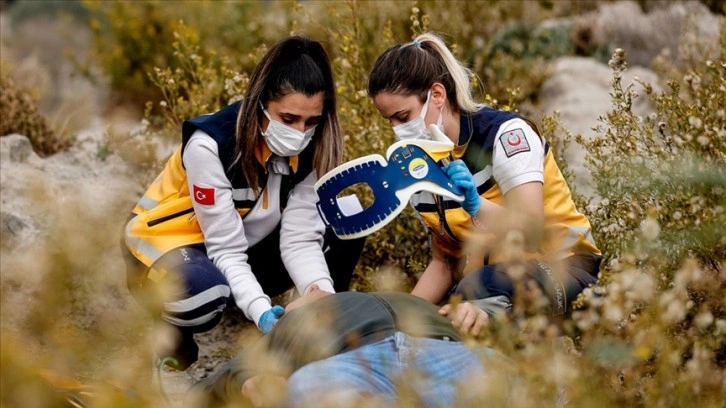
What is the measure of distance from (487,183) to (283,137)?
2.32 feet

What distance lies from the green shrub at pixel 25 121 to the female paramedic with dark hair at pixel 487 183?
2.98 metres

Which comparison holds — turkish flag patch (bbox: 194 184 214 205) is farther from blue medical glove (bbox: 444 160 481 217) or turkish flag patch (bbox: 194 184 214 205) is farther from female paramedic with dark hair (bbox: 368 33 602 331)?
blue medical glove (bbox: 444 160 481 217)

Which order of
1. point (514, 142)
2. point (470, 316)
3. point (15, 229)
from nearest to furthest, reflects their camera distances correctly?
point (470, 316) < point (514, 142) < point (15, 229)

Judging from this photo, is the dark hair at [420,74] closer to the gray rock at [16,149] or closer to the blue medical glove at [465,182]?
the blue medical glove at [465,182]

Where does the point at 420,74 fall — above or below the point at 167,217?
above

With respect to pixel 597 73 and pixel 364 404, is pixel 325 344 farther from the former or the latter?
pixel 597 73

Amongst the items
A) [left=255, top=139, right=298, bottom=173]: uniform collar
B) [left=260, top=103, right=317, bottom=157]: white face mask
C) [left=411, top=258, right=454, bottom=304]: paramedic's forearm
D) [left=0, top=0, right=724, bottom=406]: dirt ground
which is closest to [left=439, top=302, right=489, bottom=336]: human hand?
[left=411, top=258, right=454, bottom=304]: paramedic's forearm

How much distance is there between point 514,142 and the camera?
10.7ft

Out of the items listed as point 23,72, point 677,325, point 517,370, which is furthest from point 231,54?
point 517,370

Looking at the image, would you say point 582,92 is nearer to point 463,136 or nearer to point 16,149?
point 16,149

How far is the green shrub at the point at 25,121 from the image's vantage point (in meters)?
5.67

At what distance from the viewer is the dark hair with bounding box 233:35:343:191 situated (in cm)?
347

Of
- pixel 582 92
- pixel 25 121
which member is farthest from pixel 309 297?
pixel 582 92

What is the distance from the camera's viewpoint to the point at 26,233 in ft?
15.1
